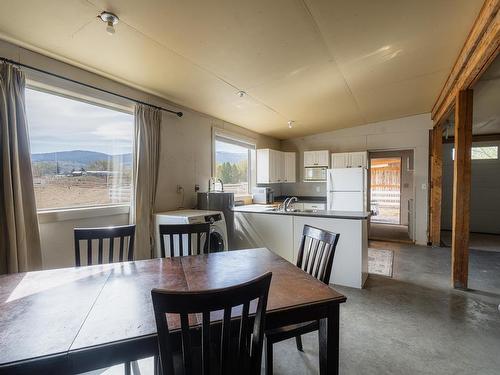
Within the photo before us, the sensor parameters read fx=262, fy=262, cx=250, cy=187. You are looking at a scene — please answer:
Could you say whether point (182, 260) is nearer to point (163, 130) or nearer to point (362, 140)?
point (163, 130)

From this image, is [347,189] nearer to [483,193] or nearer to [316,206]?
[316,206]

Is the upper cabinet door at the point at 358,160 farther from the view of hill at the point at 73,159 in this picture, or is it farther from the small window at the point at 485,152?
the view of hill at the point at 73,159

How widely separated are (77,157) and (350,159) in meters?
5.11

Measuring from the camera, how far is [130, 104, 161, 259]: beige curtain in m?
3.12

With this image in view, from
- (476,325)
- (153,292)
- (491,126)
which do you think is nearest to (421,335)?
(476,325)

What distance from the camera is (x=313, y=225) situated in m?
3.35

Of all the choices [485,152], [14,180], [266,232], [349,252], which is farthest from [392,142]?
[14,180]

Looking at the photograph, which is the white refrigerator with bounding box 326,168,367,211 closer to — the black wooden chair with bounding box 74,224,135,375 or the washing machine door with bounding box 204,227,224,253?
the washing machine door with bounding box 204,227,224,253

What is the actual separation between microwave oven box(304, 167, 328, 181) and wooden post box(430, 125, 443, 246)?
209cm

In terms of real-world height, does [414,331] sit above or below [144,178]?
below

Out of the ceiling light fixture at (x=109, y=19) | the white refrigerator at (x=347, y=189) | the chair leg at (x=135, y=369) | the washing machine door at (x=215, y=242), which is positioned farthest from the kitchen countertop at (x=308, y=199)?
the ceiling light fixture at (x=109, y=19)

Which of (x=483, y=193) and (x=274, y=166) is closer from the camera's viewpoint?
(x=274, y=166)

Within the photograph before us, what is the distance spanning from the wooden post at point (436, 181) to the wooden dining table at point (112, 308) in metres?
4.69

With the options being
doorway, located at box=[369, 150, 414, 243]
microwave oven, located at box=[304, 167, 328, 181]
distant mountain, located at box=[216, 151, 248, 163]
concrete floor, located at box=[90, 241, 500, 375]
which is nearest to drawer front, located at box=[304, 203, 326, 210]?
microwave oven, located at box=[304, 167, 328, 181]
